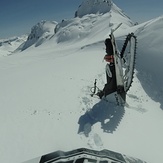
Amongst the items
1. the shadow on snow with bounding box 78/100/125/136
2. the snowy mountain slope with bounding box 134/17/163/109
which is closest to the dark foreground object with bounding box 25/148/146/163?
the shadow on snow with bounding box 78/100/125/136

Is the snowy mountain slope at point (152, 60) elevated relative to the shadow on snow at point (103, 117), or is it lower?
elevated

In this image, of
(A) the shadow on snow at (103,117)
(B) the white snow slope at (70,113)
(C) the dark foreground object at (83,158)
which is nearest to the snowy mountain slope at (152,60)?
(B) the white snow slope at (70,113)

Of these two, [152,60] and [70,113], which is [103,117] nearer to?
[70,113]

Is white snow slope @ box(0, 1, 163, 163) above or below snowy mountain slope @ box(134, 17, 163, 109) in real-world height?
below

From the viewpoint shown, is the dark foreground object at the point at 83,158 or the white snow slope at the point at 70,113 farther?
the white snow slope at the point at 70,113

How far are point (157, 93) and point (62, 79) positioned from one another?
722cm

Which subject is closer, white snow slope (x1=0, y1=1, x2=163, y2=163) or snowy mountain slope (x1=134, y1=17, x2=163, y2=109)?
white snow slope (x1=0, y1=1, x2=163, y2=163)

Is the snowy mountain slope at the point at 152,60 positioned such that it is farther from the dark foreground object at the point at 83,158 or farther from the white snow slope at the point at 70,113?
the dark foreground object at the point at 83,158

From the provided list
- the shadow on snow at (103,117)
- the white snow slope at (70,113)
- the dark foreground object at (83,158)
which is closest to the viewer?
the dark foreground object at (83,158)

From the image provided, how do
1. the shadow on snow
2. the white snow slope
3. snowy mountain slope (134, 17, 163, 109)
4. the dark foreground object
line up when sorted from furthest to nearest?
1. snowy mountain slope (134, 17, 163, 109)
2. the shadow on snow
3. the white snow slope
4. the dark foreground object

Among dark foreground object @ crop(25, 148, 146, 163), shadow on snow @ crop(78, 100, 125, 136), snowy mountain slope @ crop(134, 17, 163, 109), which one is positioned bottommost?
dark foreground object @ crop(25, 148, 146, 163)

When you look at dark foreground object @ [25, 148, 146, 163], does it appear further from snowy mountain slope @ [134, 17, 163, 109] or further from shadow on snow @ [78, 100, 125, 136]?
snowy mountain slope @ [134, 17, 163, 109]

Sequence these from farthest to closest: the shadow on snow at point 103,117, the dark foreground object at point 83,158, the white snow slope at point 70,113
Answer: the shadow on snow at point 103,117
the white snow slope at point 70,113
the dark foreground object at point 83,158

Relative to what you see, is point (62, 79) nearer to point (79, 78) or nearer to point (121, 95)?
point (79, 78)
